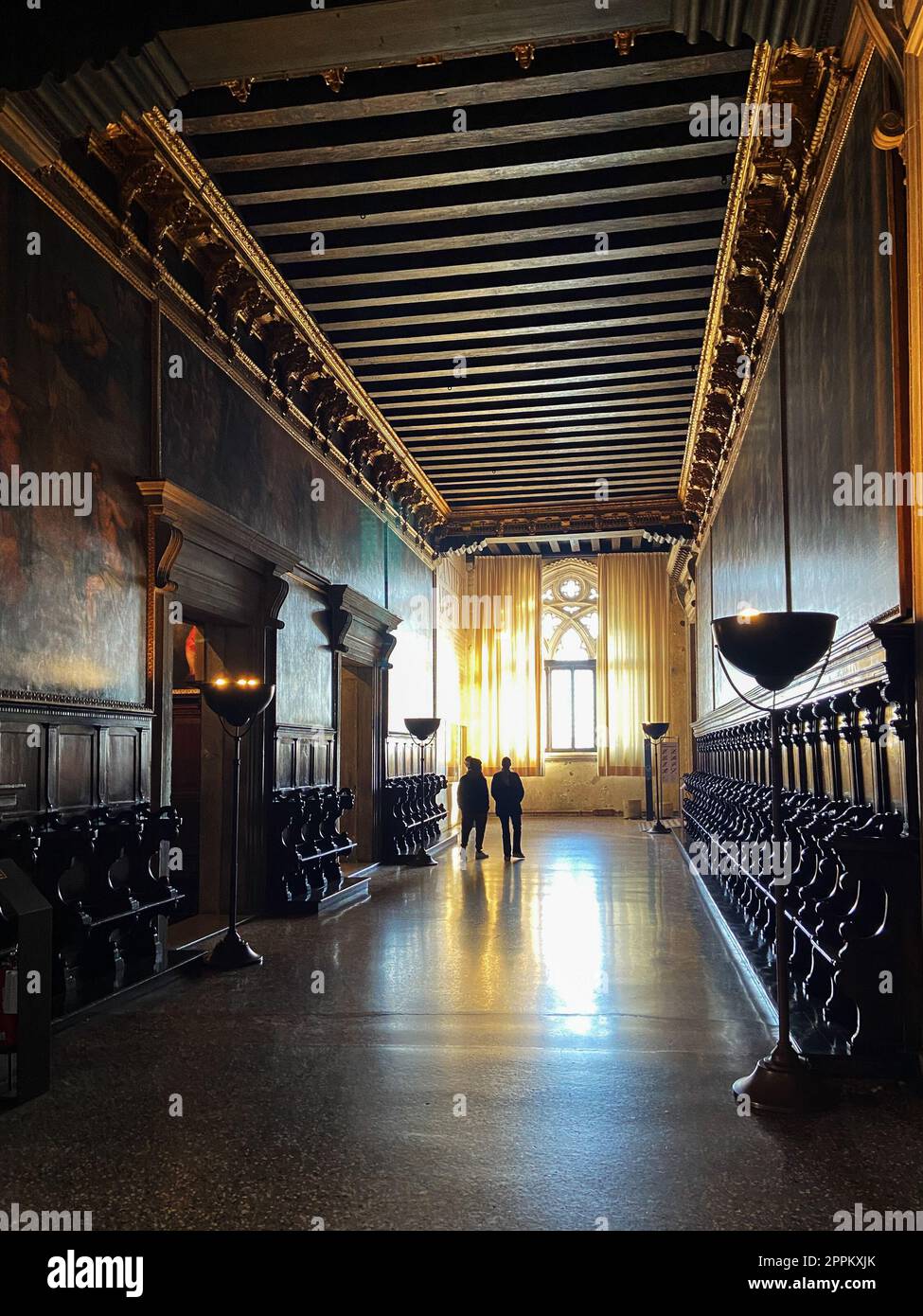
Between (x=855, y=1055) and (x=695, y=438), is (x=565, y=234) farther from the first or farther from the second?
(x=855, y=1055)

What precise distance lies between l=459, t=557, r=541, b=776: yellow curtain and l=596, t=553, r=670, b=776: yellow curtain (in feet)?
4.51

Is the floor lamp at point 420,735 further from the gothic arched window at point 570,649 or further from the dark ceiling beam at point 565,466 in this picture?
the gothic arched window at point 570,649

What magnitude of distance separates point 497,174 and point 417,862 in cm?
795

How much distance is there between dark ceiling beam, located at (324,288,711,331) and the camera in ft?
28.7

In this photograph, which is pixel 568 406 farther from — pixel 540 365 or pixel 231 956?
pixel 231 956

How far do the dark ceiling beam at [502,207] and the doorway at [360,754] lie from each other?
18.6ft

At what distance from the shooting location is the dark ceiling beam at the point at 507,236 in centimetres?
745

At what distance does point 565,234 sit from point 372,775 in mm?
6673

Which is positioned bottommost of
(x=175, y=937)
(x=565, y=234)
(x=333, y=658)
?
(x=175, y=937)

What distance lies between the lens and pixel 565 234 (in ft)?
25.3

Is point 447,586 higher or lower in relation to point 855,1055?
higher

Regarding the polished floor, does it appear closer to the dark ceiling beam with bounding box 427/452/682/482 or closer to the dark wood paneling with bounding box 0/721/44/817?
the dark wood paneling with bounding box 0/721/44/817
